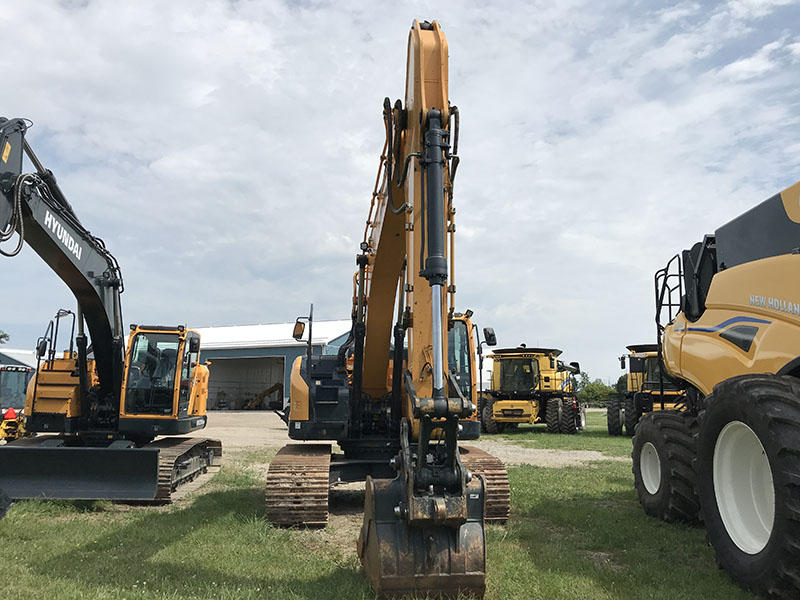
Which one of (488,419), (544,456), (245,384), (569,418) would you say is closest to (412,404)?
(544,456)

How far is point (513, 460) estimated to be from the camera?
1399 centimetres

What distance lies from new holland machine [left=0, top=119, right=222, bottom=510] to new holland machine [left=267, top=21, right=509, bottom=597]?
2134mm

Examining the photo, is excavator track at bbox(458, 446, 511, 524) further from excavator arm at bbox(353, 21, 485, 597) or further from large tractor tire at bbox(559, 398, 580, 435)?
large tractor tire at bbox(559, 398, 580, 435)

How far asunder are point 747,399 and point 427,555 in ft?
7.84

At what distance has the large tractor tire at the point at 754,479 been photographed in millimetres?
3943

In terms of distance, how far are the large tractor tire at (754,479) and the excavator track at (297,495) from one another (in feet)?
12.7

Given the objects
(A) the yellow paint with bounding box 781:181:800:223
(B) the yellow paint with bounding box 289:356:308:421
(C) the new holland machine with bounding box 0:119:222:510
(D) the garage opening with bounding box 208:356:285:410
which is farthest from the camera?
(D) the garage opening with bounding box 208:356:285:410

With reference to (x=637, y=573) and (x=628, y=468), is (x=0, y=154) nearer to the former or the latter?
(x=637, y=573)

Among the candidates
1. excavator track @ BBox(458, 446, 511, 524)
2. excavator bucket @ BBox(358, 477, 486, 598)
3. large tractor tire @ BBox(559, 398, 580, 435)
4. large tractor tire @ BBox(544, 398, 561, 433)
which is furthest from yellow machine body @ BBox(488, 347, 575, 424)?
excavator bucket @ BBox(358, 477, 486, 598)

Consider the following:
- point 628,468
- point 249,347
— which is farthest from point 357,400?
point 249,347

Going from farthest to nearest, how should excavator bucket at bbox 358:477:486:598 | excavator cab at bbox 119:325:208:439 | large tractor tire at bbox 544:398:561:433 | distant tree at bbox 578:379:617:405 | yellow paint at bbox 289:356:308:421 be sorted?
distant tree at bbox 578:379:617:405 < large tractor tire at bbox 544:398:561:433 < excavator cab at bbox 119:325:208:439 < yellow paint at bbox 289:356:308:421 < excavator bucket at bbox 358:477:486:598

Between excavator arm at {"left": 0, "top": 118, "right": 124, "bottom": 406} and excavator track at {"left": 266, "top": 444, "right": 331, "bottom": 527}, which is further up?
excavator arm at {"left": 0, "top": 118, "right": 124, "bottom": 406}

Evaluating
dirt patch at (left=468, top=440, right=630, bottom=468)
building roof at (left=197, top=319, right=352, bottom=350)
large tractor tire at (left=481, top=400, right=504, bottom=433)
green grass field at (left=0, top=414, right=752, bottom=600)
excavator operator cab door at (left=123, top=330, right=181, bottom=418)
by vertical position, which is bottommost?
green grass field at (left=0, top=414, right=752, bottom=600)

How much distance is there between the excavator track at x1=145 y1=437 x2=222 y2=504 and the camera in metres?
8.56
